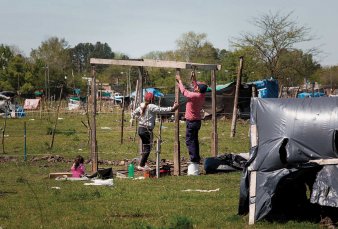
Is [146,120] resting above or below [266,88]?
below

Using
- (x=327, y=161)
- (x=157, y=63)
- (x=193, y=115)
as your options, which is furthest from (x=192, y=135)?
(x=327, y=161)

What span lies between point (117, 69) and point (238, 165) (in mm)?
65861

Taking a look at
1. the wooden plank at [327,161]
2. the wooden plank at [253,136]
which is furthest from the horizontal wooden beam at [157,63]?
the wooden plank at [327,161]

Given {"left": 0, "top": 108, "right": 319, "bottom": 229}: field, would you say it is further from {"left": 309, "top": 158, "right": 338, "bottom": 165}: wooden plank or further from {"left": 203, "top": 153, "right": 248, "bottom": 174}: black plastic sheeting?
{"left": 309, "top": 158, "right": 338, "bottom": 165}: wooden plank

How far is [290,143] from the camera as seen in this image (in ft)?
30.3

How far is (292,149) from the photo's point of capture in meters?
9.21

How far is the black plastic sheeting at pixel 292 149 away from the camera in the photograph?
29.6 ft

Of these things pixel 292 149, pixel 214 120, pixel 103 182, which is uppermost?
pixel 292 149

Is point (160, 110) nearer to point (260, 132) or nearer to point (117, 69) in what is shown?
point (260, 132)

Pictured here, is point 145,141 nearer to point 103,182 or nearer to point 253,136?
point 103,182

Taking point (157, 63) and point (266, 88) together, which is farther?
point (266, 88)

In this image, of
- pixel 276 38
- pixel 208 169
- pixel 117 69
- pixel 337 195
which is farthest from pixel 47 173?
pixel 117 69

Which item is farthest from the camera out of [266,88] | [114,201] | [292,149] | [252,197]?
[266,88]

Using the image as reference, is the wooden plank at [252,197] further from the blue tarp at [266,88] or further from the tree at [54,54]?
the tree at [54,54]
